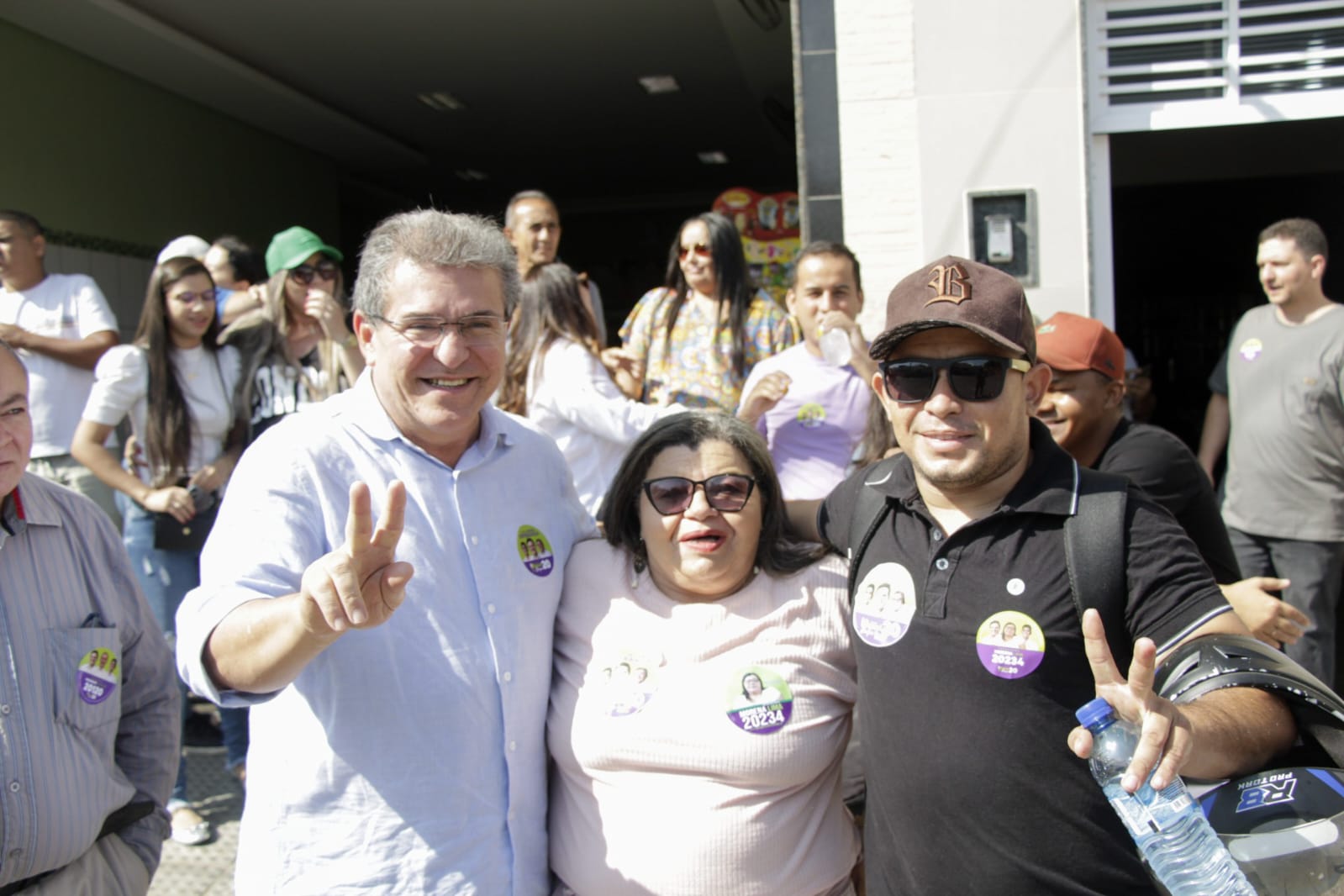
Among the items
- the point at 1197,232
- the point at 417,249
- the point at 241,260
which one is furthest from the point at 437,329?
the point at 1197,232

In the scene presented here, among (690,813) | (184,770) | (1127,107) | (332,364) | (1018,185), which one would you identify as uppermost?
(1127,107)

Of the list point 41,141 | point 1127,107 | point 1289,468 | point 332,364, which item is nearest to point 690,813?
point 332,364

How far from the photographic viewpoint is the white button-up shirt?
1918mm

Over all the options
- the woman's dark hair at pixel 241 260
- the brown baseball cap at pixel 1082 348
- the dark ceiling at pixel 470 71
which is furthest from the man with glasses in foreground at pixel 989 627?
the dark ceiling at pixel 470 71

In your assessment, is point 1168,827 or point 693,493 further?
point 693,493

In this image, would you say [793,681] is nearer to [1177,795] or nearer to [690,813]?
[690,813]

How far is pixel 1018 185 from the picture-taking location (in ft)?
16.6

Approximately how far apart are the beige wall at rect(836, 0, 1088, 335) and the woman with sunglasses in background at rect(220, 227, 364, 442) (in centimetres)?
259

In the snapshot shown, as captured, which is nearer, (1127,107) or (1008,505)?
(1008,505)

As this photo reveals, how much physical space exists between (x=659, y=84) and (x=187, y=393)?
739cm

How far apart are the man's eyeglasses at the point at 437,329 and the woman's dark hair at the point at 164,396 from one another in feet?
8.29

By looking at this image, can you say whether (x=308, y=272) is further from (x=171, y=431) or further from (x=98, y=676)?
(x=98, y=676)

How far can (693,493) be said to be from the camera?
93.7 inches

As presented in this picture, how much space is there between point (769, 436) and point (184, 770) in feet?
9.29
